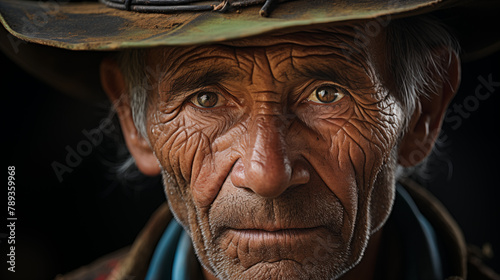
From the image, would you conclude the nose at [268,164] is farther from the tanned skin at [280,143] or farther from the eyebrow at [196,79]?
the eyebrow at [196,79]

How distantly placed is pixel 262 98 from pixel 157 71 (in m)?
0.43

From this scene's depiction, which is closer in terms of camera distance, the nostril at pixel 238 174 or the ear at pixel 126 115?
the nostril at pixel 238 174

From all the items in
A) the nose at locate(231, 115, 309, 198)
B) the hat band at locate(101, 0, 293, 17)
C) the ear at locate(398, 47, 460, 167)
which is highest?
the hat band at locate(101, 0, 293, 17)

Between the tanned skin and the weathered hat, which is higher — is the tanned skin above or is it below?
below

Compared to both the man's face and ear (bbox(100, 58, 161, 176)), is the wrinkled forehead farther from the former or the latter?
ear (bbox(100, 58, 161, 176))

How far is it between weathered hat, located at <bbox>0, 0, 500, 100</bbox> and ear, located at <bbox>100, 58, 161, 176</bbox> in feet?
0.56

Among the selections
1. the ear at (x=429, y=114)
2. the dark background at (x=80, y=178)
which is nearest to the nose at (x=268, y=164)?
the ear at (x=429, y=114)

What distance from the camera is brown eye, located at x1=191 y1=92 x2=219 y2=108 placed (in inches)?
66.2

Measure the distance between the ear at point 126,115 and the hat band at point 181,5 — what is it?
15.6 inches

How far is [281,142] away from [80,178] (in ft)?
7.56

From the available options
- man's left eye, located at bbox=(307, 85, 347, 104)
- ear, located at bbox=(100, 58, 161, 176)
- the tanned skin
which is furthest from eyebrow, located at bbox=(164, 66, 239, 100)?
ear, located at bbox=(100, 58, 161, 176)

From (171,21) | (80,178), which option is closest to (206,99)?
(171,21)

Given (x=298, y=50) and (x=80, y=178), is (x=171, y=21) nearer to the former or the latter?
(x=298, y=50)

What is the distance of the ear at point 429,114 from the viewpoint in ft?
6.26
